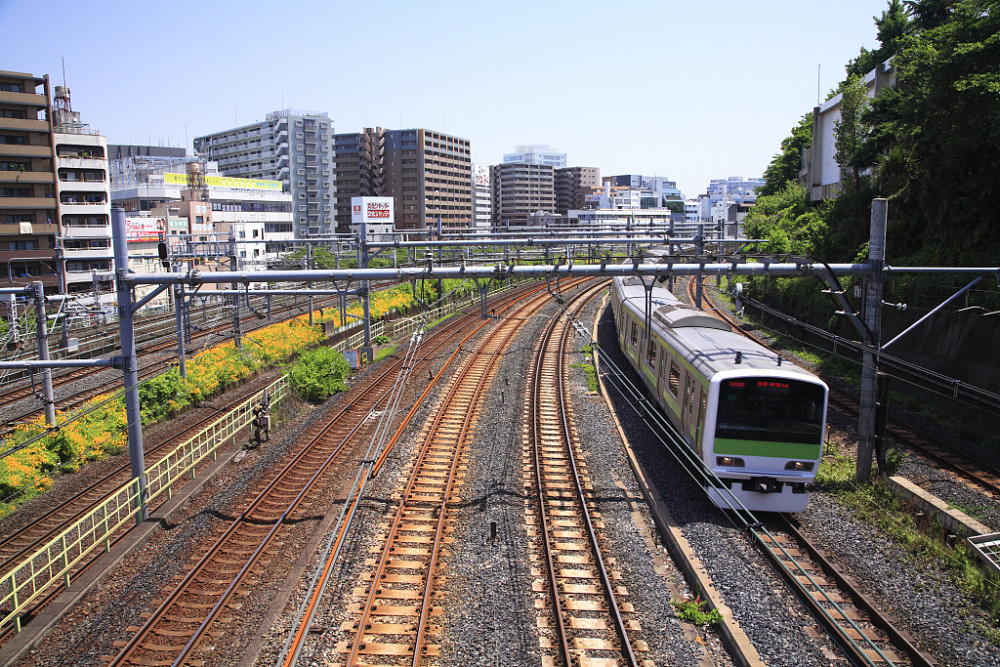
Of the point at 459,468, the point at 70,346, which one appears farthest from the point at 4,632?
the point at 70,346

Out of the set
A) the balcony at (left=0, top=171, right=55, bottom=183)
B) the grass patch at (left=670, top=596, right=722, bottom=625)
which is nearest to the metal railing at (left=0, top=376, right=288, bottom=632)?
the grass patch at (left=670, top=596, right=722, bottom=625)

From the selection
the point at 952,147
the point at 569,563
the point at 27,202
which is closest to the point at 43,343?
the point at 569,563

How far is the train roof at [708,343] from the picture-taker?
10.2 meters

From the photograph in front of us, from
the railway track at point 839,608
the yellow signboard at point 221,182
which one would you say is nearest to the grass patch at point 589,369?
the railway track at point 839,608

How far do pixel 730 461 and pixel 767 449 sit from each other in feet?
1.90

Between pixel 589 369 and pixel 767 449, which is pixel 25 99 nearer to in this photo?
pixel 589 369

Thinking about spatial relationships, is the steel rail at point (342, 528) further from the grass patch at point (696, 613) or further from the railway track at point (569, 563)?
the grass patch at point (696, 613)

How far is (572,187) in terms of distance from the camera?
135625 millimetres

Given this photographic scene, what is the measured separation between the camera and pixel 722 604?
25.2 feet

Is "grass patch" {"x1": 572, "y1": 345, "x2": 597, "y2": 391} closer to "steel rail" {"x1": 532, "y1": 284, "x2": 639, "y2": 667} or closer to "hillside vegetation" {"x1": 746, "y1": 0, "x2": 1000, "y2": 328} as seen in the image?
"steel rail" {"x1": 532, "y1": 284, "x2": 639, "y2": 667}

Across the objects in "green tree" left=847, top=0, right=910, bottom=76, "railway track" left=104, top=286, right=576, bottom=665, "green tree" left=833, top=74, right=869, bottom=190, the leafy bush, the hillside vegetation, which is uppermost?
"green tree" left=847, top=0, right=910, bottom=76

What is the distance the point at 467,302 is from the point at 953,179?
78.5ft

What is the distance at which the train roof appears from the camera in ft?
33.6

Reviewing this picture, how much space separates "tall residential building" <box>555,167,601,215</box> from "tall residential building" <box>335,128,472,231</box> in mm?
46769
